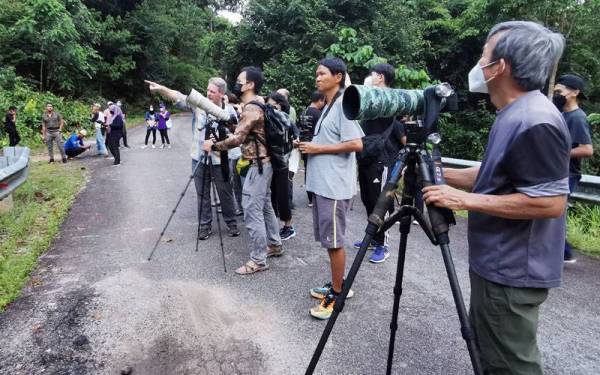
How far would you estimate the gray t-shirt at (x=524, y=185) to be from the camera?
1591 mm

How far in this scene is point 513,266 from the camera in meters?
1.72

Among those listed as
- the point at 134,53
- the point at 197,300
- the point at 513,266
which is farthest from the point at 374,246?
the point at 134,53

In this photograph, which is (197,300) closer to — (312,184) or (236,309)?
(236,309)

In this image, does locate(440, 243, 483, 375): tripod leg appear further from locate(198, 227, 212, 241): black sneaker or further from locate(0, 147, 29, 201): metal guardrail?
locate(0, 147, 29, 201): metal guardrail

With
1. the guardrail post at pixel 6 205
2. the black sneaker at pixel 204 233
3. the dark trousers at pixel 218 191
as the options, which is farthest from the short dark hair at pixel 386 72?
the guardrail post at pixel 6 205

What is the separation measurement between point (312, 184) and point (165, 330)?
1606 mm

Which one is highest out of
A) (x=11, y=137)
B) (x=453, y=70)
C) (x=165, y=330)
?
(x=453, y=70)

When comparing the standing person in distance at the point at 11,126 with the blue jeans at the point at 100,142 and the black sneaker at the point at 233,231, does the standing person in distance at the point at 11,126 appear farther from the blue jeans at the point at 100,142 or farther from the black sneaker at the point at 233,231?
the black sneaker at the point at 233,231

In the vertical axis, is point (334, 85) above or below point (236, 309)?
above

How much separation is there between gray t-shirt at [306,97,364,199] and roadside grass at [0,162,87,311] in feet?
9.33

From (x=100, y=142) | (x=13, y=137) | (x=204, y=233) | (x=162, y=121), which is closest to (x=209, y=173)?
(x=204, y=233)

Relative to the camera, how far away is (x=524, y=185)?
1.64 m

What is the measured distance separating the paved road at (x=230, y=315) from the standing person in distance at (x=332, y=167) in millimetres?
452

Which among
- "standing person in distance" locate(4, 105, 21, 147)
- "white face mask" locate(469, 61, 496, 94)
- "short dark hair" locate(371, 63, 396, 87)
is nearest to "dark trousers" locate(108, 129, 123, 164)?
"standing person in distance" locate(4, 105, 21, 147)
